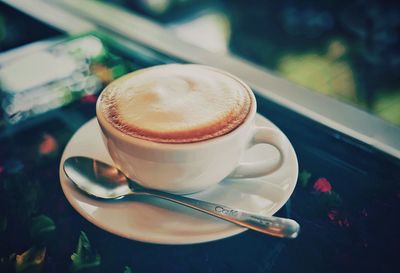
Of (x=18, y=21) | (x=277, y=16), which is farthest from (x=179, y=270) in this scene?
(x=277, y=16)

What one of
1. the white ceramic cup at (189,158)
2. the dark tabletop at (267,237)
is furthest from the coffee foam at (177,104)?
the dark tabletop at (267,237)

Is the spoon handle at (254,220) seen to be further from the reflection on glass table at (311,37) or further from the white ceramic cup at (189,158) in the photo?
the reflection on glass table at (311,37)

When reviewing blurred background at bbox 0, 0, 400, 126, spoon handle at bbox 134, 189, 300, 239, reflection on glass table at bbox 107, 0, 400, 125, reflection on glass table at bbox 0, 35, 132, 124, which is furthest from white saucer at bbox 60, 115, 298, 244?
reflection on glass table at bbox 107, 0, 400, 125

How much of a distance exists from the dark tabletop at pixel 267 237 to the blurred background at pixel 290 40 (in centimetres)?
31

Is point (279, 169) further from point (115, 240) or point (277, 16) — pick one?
point (277, 16)

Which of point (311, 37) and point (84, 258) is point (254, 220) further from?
point (311, 37)

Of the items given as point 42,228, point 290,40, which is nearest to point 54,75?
point 42,228

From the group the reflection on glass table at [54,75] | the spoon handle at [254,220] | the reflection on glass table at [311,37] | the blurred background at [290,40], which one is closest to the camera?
the spoon handle at [254,220]

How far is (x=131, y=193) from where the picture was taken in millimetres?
463

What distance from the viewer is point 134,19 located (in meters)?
0.92

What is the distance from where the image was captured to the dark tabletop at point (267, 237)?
1.40ft

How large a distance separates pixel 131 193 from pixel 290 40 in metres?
1.34

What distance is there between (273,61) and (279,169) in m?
1.02

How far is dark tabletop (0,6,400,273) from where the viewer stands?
427mm
